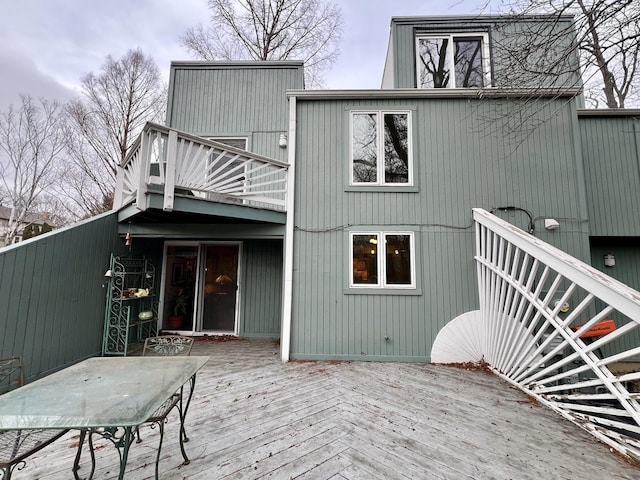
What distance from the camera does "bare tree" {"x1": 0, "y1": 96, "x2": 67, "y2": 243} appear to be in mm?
10188

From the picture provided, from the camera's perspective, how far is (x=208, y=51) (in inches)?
429

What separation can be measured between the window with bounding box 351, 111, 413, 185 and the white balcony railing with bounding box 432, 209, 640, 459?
1.54 m

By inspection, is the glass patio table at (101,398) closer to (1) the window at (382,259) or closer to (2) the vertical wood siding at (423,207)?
(2) the vertical wood siding at (423,207)

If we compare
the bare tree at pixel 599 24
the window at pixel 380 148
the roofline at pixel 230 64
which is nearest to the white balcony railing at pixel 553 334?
the window at pixel 380 148

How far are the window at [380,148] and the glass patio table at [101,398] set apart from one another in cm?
404

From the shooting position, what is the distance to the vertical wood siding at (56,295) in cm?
342

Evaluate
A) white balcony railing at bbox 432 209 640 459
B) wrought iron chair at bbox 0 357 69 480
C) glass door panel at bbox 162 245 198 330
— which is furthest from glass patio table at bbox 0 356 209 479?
glass door panel at bbox 162 245 198 330

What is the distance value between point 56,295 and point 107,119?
9867 millimetres

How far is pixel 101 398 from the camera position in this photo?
165 centimetres

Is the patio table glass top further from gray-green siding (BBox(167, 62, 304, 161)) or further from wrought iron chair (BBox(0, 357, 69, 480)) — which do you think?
gray-green siding (BBox(167, 62, 304, 161))

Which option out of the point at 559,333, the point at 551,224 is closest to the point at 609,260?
the point at 551,224

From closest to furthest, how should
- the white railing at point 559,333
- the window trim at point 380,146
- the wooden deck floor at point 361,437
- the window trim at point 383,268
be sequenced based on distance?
the wooden deck floor at point 361,437
the white railing at point 559,333
the window trim at point 383,268
the window trim at point 380,146

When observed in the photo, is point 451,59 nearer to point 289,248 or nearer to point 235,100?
point 235,100

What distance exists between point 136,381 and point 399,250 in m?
4.04
